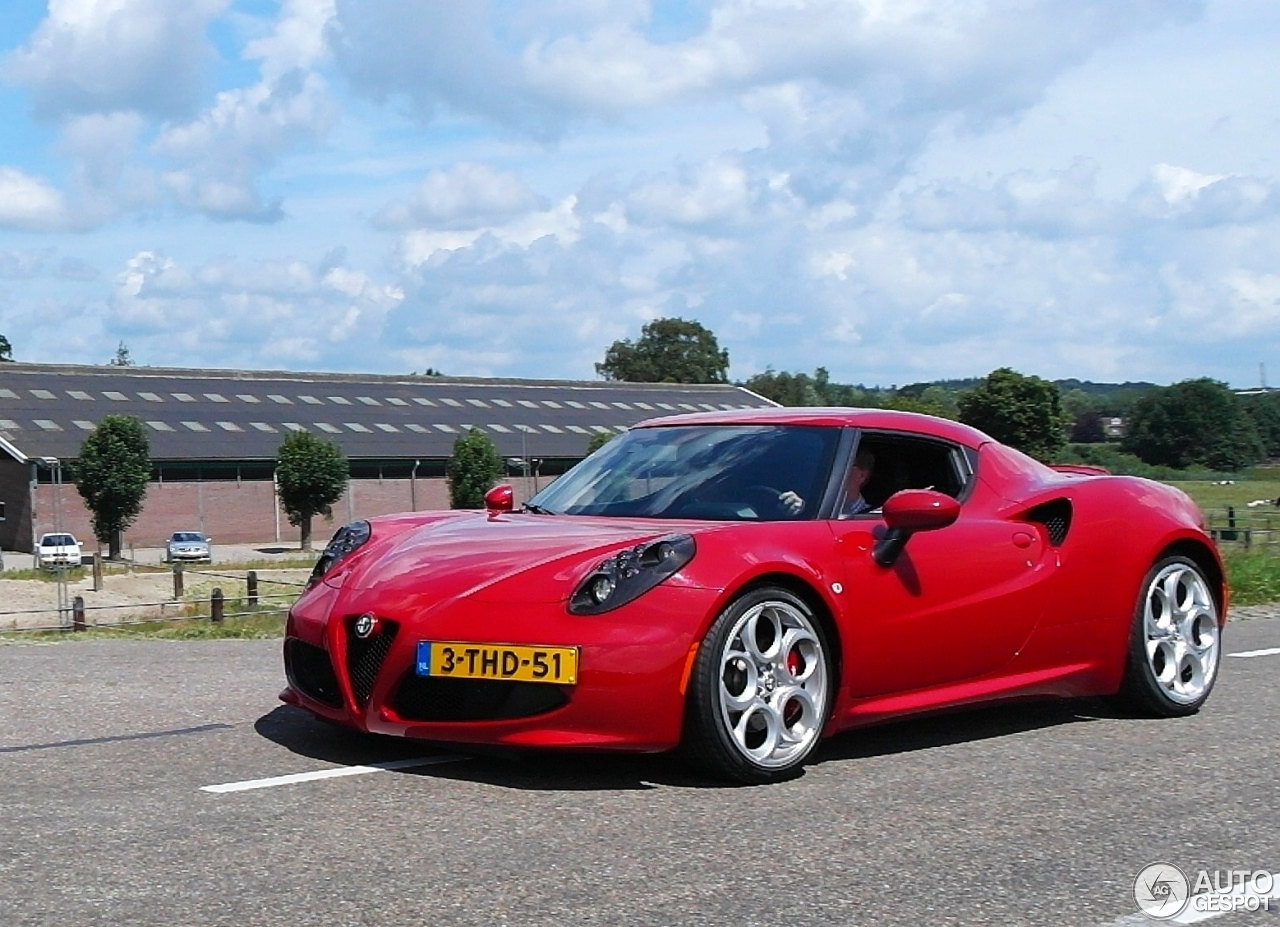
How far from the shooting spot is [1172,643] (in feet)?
23.1

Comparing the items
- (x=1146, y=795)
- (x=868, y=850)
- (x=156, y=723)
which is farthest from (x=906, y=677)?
(x=156, y=723)

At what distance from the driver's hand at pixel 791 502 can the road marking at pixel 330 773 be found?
1.48m

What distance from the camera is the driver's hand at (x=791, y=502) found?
5.95 m

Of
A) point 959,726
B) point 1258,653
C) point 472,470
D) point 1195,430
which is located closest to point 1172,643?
point 959,726

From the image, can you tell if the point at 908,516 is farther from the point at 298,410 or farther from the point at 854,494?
the point at 298,410

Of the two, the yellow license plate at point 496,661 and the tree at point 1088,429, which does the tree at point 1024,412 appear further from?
the yellow license plate at point 496,661

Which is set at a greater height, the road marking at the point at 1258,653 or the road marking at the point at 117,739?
the road marking at the point at 117,739

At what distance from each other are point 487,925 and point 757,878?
0.80m

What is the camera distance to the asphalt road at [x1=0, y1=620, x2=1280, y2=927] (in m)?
3.87

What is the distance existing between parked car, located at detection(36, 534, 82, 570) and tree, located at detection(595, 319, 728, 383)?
73.2 metres

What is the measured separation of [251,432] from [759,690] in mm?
68305

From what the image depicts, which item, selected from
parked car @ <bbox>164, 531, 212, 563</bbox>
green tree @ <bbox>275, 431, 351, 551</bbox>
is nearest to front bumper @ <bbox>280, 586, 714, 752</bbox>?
parked car @ <bbox>164, 531, 212, 563</bbox>

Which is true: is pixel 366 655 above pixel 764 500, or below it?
below

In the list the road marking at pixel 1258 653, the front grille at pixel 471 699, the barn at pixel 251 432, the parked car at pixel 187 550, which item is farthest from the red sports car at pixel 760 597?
the barn at pixel 251 432
